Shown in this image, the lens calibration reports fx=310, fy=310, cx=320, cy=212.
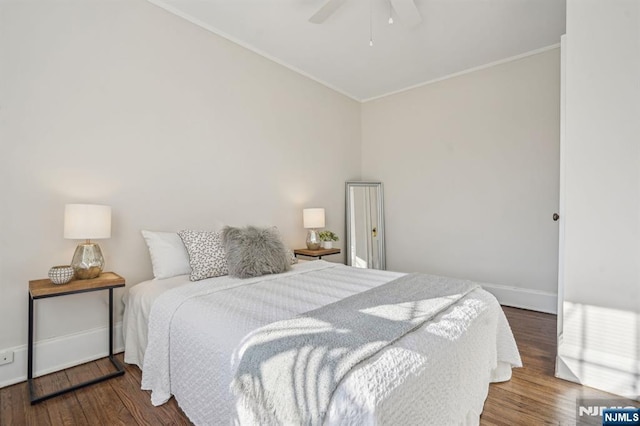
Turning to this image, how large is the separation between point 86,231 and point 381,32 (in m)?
3.05

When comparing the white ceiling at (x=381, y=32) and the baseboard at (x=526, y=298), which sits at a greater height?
the white ceiling at (x=381, y=32)

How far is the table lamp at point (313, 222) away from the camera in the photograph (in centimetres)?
381

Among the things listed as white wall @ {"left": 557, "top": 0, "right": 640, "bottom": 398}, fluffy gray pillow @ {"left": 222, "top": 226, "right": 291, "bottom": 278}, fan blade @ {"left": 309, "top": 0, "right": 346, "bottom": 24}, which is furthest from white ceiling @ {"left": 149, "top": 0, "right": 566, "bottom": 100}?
fluffy gray pillow @ {"left": 222, "top": 226, "right": 291, "bottom": 278}

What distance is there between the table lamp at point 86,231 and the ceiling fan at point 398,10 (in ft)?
6.84

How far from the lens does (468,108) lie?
154 inches

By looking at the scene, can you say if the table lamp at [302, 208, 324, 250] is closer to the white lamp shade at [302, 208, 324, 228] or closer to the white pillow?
the white lamp shade at [302, 208, 324, 228]

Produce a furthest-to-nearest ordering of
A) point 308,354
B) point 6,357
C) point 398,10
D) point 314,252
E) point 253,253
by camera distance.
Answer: point 314,252 → point 253,253 → point 398,10 → point 6,357 → point 308,354

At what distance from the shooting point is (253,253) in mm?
2459

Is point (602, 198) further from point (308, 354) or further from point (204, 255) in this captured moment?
point (204, 255)

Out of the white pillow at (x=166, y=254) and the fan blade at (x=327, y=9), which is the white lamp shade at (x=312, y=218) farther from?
the fan blade at (x=327, y=9)

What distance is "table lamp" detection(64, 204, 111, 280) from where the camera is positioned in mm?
2004

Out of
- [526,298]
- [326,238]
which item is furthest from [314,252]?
[526,298]

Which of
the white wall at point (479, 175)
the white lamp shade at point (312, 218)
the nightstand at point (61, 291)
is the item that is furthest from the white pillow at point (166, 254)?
the white wall at point (479, 175)

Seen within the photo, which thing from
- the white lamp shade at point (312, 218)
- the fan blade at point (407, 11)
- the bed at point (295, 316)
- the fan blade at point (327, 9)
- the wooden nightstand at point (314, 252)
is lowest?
the bed at point (295, 316)
